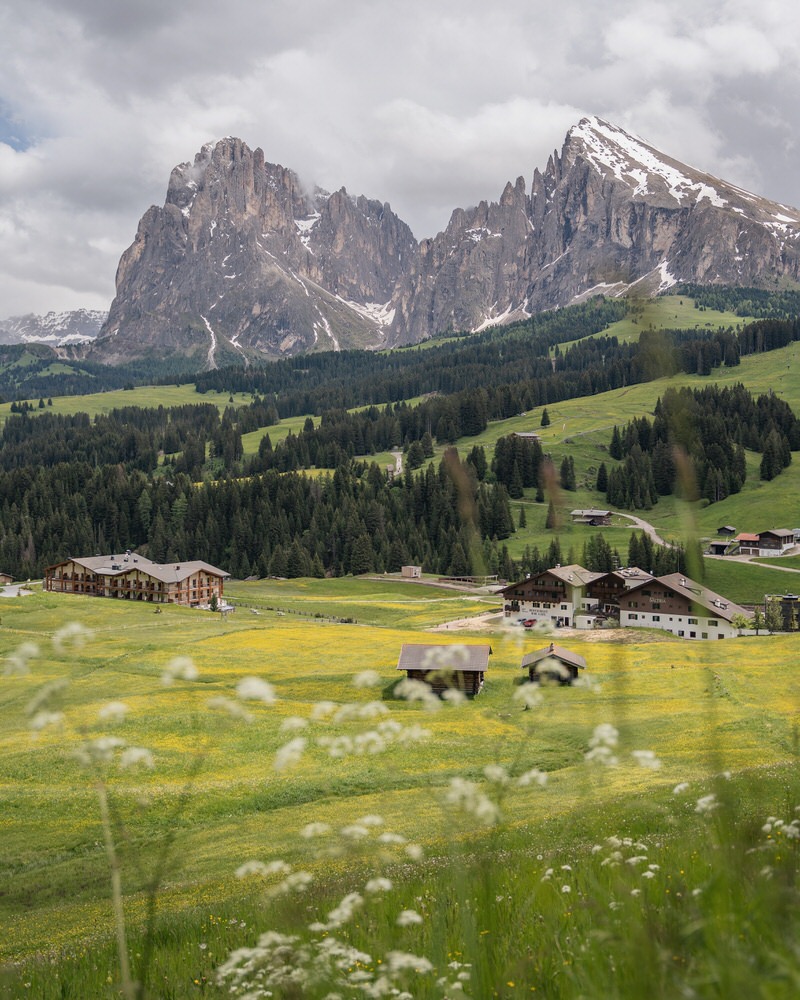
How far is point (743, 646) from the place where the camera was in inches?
2990

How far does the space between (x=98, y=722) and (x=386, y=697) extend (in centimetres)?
5514

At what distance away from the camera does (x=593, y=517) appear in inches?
7067

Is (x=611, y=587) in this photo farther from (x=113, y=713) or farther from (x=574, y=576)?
(x=113, y=713)

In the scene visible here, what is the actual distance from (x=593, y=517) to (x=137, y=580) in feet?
349

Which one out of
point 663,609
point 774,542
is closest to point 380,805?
point 663,609

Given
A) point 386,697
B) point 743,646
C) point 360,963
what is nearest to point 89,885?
point 360,963

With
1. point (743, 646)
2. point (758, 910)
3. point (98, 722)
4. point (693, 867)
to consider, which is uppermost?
point (98, 722)

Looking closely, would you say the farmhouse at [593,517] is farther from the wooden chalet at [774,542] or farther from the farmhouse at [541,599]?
the farmhouse at [541,599]

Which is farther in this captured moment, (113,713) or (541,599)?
(541,599)

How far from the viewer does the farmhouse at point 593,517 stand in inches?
7032

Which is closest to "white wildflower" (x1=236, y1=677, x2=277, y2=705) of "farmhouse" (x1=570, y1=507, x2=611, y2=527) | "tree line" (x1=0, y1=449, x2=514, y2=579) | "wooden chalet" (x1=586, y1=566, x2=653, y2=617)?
"wooden chalet" (x1=586, y1=566, x2=653, y2=617)

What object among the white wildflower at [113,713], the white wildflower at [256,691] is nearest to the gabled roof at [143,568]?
the white wildflower at [113,713]

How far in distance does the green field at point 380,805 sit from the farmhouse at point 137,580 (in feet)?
74.0

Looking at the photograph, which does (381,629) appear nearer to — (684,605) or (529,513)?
(684,605)
